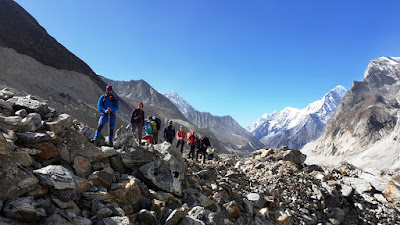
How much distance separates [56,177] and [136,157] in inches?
91.7

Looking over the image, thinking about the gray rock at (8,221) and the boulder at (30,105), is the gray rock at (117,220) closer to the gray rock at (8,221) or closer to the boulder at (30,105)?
the gray rock at (8,221)

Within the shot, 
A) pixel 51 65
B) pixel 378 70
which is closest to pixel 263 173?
pixel 51 65

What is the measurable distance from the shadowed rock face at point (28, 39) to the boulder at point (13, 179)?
166ft

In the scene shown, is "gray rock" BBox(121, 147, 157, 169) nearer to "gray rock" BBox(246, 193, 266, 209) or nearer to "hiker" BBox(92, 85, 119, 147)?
"hiker" BBox(92, 85, 119, 147)

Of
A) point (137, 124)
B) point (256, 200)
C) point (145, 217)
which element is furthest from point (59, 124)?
point (256, 200)

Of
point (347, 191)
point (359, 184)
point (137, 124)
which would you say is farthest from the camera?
point (359, 184)

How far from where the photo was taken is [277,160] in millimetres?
14602

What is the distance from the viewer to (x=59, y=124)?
5.89 meters

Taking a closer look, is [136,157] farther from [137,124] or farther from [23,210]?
[137,124]

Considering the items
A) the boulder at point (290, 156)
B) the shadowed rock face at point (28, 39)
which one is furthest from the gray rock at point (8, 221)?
the shadowed rock face at point (28, 39)

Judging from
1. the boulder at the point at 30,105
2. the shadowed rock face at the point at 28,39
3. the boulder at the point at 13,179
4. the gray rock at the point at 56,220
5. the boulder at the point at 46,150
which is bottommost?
the gray rock at the point at 56,220

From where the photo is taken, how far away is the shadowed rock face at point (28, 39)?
4669 centimetres

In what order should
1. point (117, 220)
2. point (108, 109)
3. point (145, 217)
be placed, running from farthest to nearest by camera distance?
point (108, 109) < point (145, 217) < point (117, 220)

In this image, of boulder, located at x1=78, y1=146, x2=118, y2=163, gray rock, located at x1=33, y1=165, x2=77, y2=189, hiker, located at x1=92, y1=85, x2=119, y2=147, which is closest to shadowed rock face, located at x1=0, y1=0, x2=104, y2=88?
hiker, located at x1=92, y1=85, x2=119, y2=147
